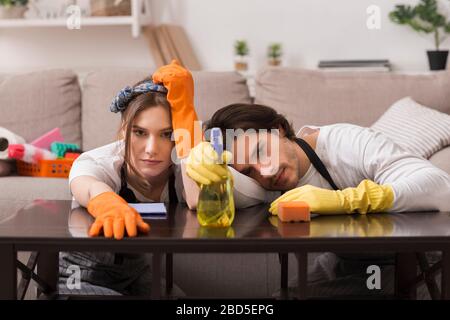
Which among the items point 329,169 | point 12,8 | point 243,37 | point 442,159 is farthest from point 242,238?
point 12,8

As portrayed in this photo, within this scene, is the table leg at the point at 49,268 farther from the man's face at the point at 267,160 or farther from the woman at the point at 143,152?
the man's face at the point at 267,160

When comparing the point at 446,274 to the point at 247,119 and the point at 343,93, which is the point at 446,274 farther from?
the point at 343,93

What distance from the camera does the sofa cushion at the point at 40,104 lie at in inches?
104

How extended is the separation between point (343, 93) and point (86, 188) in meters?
1.39

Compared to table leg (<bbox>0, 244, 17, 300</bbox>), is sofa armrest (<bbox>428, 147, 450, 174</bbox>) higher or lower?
lower

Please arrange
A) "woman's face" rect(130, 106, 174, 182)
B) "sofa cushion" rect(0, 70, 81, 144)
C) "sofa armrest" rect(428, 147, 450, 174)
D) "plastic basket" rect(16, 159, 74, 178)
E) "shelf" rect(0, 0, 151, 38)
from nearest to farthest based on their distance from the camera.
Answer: "woman's face" rect(130, 106, 174, 182) → "sofa armrest" rect(428, 147, 450, 174) → "plastic basket" rect(16, 159, 74, 178) → "sofa cushion" rect(0, 70, 81, 144) → "shelf" rect(0, 0, 151, 38)

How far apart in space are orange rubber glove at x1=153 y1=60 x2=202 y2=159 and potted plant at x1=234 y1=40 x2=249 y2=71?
1.80 meters

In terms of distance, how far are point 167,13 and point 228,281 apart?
5.79 feet

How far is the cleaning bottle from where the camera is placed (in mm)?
1288

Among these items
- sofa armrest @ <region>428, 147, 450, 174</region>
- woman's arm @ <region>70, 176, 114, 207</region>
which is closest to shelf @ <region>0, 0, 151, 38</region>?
sofa armrest @ <region>428, 147, 450, 174</region>

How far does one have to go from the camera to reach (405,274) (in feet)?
5.15

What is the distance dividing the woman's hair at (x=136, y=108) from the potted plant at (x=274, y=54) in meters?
1.82

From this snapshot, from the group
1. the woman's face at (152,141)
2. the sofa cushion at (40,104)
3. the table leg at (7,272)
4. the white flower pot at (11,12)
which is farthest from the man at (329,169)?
the white flower pot at (11,12)

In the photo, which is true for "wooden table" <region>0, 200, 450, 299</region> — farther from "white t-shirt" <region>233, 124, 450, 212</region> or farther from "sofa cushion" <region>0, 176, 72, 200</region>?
"sofa cushion" <region>0, 176, 72, 200</region>
